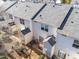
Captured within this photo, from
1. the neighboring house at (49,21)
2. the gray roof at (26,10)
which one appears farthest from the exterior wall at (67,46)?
the gray roof at (26,10)

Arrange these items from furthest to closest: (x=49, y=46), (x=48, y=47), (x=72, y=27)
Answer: (x=48, y=47), (x=49, y=46), (x=72, y=27)

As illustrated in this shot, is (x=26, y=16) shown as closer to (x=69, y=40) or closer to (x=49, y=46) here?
(x=49, y=46)

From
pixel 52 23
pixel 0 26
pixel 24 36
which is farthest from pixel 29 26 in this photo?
pixel 0 26

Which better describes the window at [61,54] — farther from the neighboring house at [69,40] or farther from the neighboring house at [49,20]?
the neighboring house at [49,20]

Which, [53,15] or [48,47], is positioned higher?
[53,15]

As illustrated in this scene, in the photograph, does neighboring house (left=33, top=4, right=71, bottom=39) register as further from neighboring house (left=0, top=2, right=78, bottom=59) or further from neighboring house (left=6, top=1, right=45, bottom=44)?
neighboring house (left=6, top=1, right=45, bottom=44)

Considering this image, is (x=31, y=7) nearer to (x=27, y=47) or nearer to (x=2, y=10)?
(x=27, y=47)

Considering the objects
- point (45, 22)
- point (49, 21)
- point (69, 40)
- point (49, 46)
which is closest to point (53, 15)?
point (49, 21)
